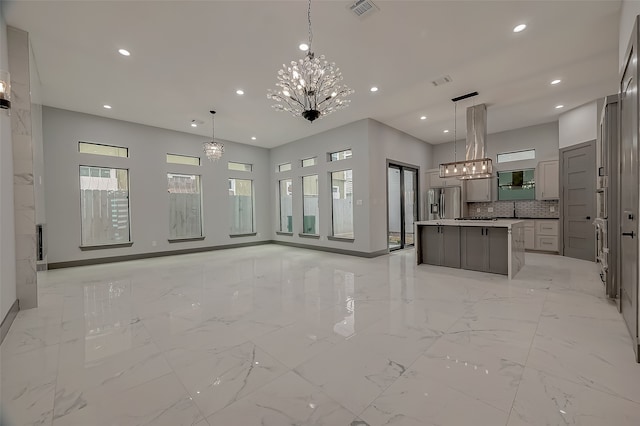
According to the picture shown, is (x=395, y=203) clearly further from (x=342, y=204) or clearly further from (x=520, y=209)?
(x=520, y=209)

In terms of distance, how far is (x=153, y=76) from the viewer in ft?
14.4

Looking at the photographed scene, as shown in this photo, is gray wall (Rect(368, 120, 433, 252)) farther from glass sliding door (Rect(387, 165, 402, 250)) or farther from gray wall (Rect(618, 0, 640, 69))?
gray wall (Rect(618, 0, 640, 69))

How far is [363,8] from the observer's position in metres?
2.93

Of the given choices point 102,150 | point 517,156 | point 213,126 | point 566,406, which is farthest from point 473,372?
point 102,150

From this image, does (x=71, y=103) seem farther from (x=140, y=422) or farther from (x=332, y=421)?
(x=332, y=421)

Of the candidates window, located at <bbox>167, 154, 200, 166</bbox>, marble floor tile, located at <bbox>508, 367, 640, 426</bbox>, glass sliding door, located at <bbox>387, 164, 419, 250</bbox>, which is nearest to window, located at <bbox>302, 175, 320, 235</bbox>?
glass sliding door, located at <bbox>387, 164, 419, 250</bbox>

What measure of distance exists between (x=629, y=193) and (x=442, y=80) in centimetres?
312

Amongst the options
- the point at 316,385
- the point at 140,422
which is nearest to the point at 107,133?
the point at 140,422

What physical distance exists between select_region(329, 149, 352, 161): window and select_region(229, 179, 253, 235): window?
319cm

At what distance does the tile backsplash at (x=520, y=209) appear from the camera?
705cm

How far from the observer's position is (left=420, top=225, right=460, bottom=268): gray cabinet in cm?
522

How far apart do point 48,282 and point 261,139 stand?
230 inches

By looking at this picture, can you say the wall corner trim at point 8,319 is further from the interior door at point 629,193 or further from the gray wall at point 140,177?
the interior door at point 629,193

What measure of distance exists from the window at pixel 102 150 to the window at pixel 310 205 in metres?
4.77
